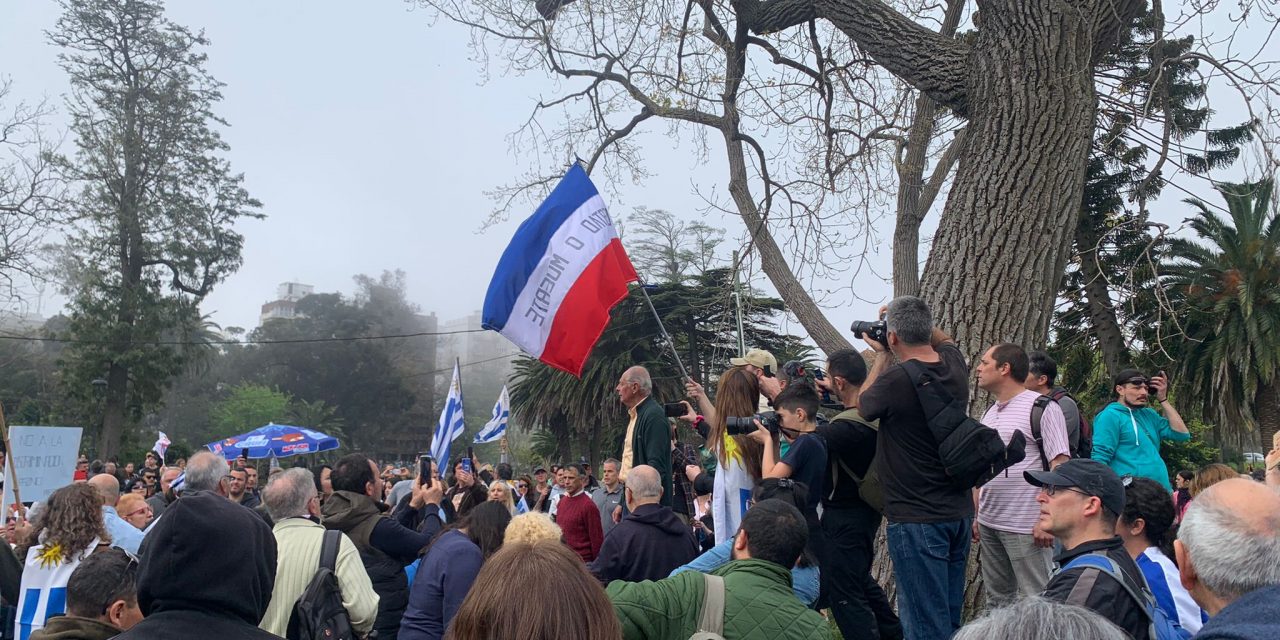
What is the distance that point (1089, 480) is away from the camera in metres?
3.68

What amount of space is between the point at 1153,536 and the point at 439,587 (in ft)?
12.2

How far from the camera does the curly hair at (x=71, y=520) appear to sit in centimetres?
495

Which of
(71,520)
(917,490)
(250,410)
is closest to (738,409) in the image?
(917,490)

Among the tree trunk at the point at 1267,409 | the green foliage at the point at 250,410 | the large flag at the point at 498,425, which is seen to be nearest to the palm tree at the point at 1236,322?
the tree trunk at the point at 1267,409

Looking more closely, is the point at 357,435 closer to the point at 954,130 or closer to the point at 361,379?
the point at 361,379

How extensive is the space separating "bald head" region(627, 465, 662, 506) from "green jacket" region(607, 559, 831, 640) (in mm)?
1854

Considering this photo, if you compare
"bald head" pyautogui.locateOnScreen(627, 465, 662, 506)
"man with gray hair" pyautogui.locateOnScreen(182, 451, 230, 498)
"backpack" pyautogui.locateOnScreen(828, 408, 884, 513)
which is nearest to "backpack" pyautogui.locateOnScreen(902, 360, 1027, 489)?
"backpack" pyautogui.locateOnScreen(828, 408, 884, 513)

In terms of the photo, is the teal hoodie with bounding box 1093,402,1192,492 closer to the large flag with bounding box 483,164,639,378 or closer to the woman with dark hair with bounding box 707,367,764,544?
the woman with dark hair with bounding box 707,367,764,544

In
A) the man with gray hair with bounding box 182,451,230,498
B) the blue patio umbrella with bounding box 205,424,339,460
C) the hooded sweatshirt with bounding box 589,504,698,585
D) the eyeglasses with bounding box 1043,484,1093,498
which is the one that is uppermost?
the eyeglasses with bounding box 1043,484,1093,498

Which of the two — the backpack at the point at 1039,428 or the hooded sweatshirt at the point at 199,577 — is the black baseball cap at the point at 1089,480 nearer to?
the backpack at the point at 1039,428

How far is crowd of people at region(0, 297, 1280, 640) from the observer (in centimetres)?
259

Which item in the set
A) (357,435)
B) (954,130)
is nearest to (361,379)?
(357,435)

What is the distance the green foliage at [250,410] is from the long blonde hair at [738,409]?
5617 centimetres

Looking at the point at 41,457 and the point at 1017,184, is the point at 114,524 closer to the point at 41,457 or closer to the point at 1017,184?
the point at 41,457
